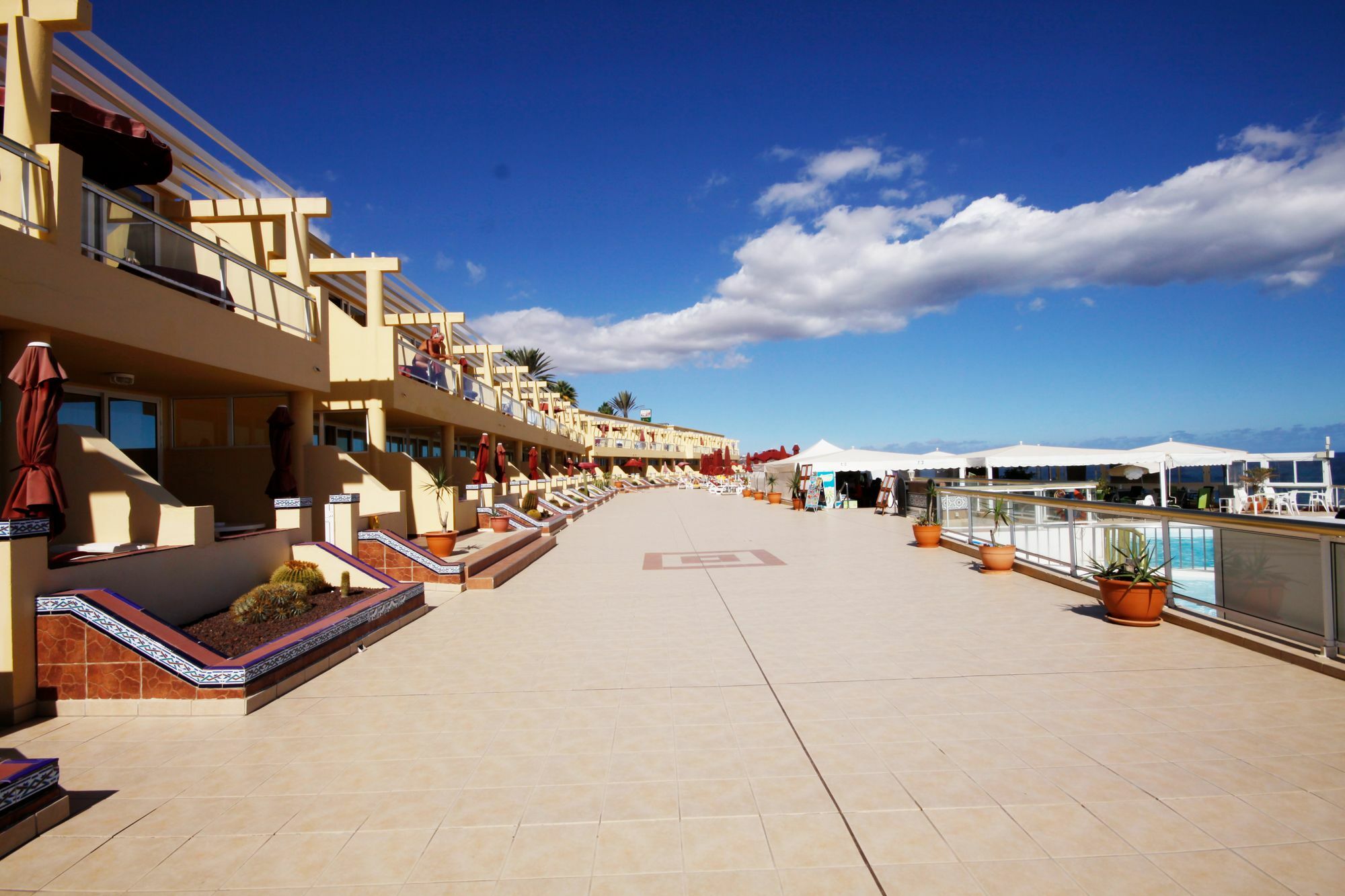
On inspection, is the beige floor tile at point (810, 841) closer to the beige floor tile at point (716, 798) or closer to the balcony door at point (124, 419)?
the beige floor tile at point (716, 798)

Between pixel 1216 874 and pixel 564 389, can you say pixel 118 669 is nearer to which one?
pixel 1216 874

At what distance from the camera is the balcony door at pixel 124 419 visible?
926cm

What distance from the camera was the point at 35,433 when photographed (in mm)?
5336

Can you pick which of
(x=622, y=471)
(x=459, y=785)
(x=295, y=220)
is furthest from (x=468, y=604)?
(x=622, y=471)

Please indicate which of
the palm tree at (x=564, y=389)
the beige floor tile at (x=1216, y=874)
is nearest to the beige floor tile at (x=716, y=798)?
the beige floor tile at (x=1216, y=874)

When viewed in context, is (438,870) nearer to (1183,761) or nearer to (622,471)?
(1183,761)

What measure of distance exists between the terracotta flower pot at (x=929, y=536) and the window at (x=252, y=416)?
11808 millimetres

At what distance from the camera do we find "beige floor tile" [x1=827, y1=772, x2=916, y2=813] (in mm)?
3496

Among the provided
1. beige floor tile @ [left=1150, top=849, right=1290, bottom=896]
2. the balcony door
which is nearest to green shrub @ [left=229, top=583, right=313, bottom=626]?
the balcony door

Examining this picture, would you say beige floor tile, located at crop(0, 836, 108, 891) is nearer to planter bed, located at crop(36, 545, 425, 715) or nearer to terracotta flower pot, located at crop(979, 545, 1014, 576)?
planter bed, located at crop(36, 545, 425, 715)

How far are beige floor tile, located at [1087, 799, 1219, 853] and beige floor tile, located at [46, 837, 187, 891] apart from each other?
434cm

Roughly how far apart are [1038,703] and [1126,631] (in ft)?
8.80

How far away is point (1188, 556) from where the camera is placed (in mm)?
9094

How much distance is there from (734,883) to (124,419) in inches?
431
